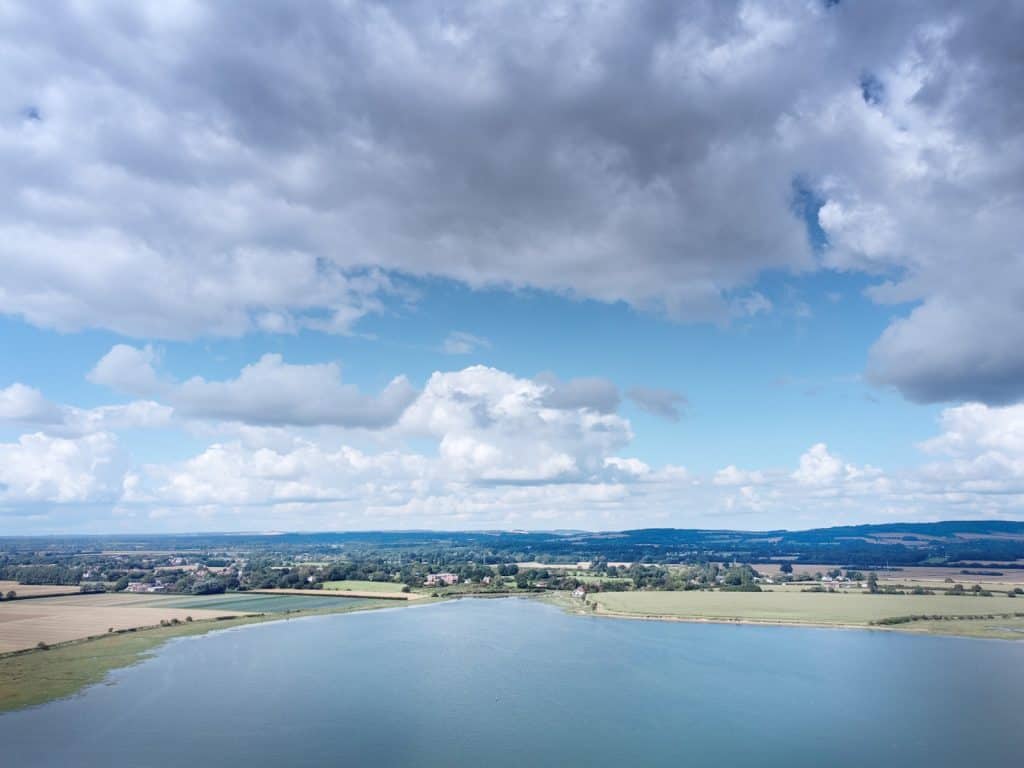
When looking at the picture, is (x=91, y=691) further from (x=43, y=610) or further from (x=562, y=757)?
(x=43, y=610)

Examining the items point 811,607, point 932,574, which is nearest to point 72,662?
point 811,607

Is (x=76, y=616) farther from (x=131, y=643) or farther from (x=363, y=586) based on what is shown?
(x=363, y=586)

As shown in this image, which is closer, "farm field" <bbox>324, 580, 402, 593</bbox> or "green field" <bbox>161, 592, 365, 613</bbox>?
"green field" <bbox>161, 592, 365, 613</bbox>

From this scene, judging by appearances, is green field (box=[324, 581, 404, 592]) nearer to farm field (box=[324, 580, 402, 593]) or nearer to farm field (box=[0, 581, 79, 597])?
farm field (box=[324, 580, 402, 593])

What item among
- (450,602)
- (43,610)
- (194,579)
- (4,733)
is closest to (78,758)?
(4,733)

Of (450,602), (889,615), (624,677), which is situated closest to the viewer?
(624,677)

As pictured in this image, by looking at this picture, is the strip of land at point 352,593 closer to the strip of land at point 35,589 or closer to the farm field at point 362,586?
the farm field at point 362,586

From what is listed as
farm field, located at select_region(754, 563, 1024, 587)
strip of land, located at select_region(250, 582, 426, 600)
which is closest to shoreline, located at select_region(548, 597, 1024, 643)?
strip of land, located at select_region(250, 582, 426, 600)
